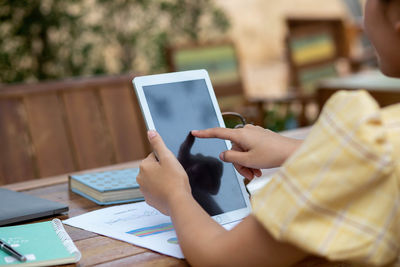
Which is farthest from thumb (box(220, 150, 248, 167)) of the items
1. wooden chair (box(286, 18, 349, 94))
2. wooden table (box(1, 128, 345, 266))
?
wooden chair (box(286, 18, 349, 94))

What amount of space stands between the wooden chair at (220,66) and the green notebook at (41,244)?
2.59 m

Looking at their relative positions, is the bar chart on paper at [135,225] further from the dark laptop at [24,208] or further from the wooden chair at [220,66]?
the wooden chair at [220,66]

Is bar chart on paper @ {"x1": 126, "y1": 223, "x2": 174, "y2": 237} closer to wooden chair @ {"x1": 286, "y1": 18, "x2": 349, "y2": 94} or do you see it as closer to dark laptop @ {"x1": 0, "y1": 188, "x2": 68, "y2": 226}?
dark laptop @ {"x1": 0, "y1": 188, "x2": 68, "y2": 226}

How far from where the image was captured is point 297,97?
146 inches

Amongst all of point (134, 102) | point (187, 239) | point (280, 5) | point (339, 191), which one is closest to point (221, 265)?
point (187, 239)

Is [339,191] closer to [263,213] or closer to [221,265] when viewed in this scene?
[263,213]

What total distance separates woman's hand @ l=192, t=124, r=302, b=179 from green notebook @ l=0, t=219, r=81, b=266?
1.10 feet

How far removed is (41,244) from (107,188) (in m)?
0.34

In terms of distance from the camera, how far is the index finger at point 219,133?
1.13m

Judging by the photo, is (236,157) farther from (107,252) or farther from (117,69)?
(117,69)

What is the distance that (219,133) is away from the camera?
3.73ft

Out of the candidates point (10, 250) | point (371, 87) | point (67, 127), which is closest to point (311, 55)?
point (371, 87)

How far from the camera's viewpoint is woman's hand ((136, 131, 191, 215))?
974 millimetres

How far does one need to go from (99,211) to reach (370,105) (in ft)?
2.38
